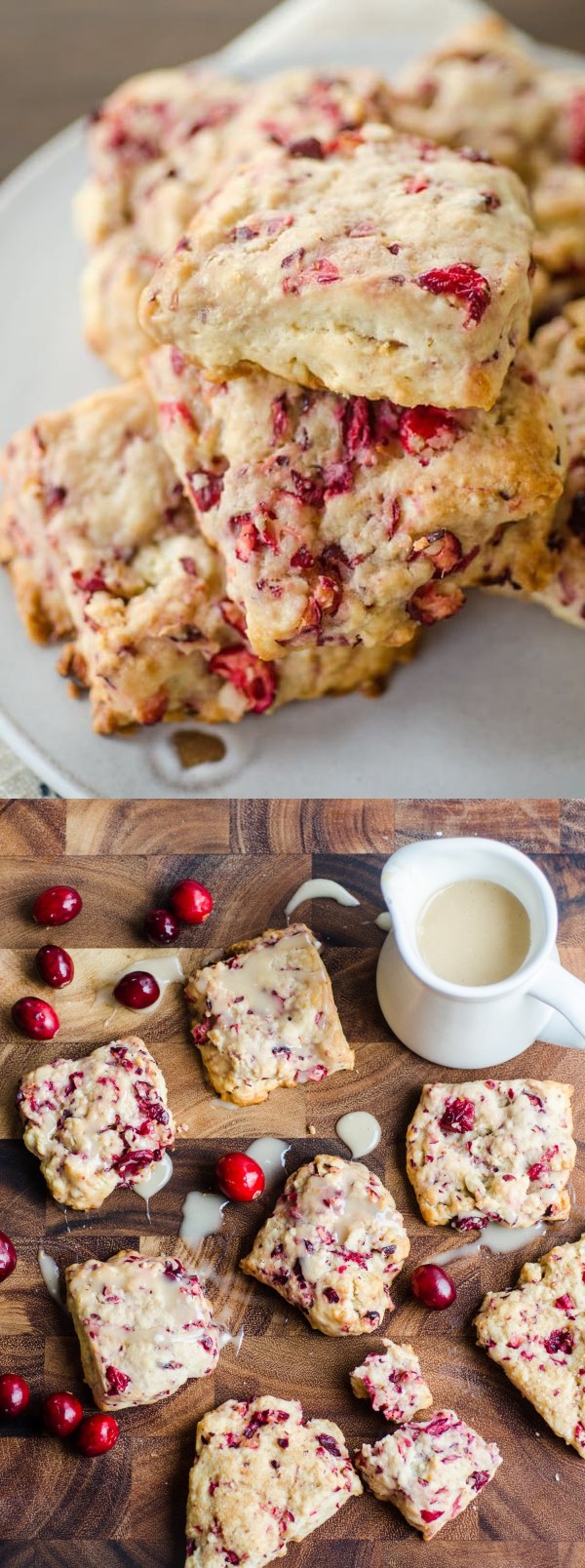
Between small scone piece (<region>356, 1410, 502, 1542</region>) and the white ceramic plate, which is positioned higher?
the white ceramic plate

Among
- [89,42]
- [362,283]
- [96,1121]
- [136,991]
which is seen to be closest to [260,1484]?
[96,1121]

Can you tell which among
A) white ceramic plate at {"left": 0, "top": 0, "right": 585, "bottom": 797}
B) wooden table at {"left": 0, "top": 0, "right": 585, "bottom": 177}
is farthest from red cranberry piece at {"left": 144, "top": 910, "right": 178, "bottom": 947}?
wooden table at {"left": 0, "top": 0, "right": 585, "bottom": 177}

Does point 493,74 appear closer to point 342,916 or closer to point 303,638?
point 303,638

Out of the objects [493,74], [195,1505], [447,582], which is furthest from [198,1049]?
[493,74]

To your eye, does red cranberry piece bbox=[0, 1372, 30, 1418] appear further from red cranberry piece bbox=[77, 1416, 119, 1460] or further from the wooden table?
the wooden table

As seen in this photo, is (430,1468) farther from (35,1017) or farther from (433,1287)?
(35,1017)

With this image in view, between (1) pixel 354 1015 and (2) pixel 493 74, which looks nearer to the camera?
(1) pixel 354 1015
